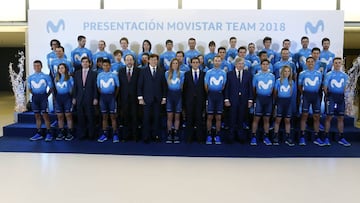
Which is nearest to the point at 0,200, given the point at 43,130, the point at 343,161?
the point at 43,130

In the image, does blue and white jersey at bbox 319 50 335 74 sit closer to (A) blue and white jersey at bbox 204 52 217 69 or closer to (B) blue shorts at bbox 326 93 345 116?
(B) blue shorts at bbox 326 93 345 116

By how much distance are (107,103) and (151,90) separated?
72 centimetres

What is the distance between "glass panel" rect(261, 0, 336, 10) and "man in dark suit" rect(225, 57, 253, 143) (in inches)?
127

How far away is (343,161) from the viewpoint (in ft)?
16.5

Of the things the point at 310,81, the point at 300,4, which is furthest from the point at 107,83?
the point at 300,4

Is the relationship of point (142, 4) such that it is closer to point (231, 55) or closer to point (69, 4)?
point (69, 4)

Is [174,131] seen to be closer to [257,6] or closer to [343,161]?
[343,161]

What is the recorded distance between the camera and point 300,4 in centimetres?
817

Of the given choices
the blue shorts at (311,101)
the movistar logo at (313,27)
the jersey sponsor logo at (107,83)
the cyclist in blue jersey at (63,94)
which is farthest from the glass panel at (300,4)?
the cyclist in blue jersey at (63,94)

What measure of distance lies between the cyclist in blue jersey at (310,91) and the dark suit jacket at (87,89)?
3123 millimetres

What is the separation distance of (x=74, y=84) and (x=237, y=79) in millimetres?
2484

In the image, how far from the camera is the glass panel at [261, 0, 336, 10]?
8.17 metres

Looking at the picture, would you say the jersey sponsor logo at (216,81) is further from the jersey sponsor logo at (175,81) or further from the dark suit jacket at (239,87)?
the jersey sponsor logo at (175,81)

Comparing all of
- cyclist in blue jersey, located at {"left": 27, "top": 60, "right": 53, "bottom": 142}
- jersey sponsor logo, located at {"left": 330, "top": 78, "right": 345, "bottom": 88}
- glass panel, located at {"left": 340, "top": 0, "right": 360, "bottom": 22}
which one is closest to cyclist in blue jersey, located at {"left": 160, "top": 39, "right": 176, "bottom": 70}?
cyclist in blue jersey, located at {"left": 27, "top": 60, "right": 53, "bottom": 142}
